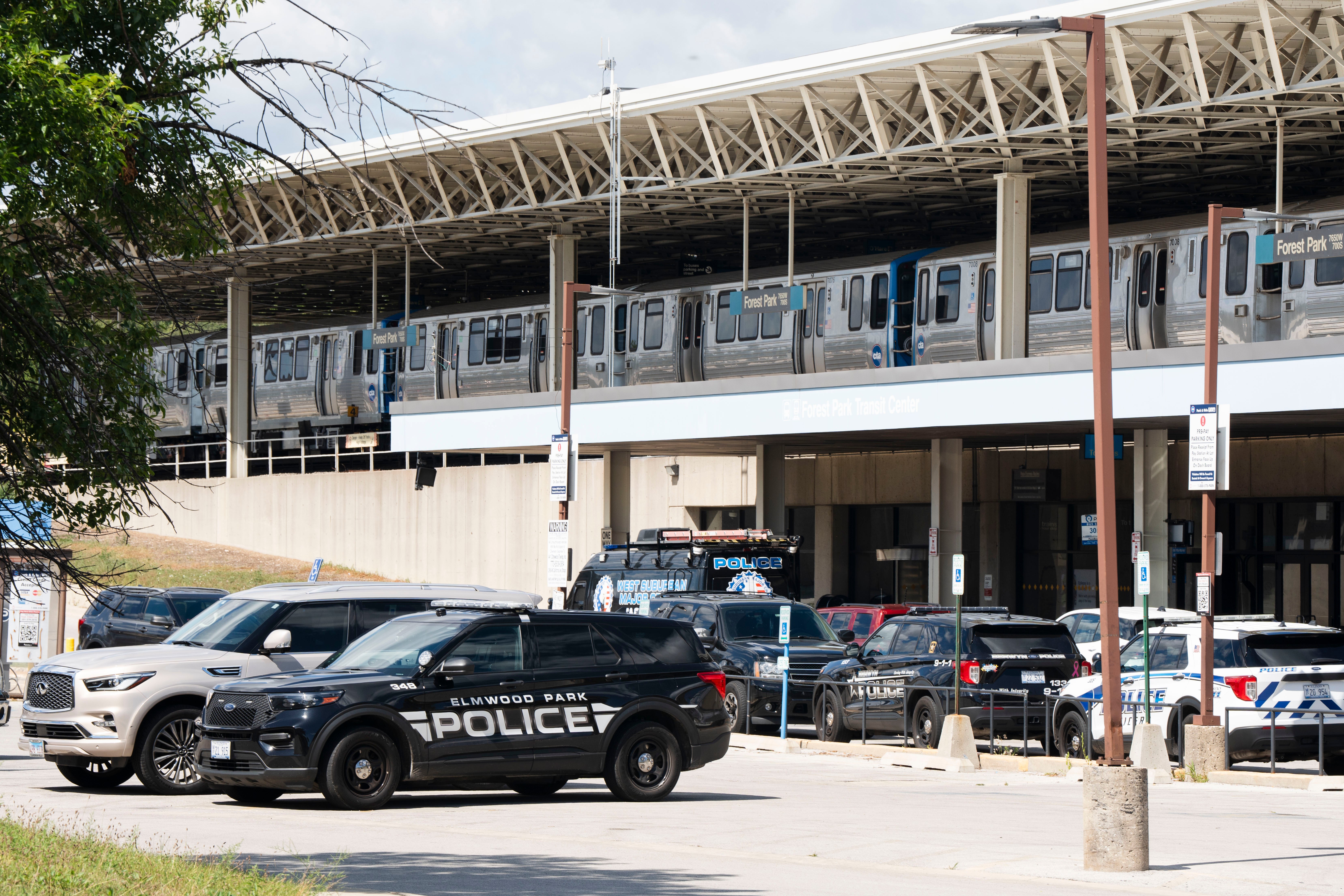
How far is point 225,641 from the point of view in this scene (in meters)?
17.3

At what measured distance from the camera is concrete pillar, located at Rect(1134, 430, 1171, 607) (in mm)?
34125

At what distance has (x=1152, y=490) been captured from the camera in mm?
34375

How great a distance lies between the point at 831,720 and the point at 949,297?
52.8 feet

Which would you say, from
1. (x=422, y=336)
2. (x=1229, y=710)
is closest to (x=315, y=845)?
(x=1229, y=710)

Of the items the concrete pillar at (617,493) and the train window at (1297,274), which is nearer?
the train window at (1297,274)

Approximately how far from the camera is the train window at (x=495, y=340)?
1885 inches

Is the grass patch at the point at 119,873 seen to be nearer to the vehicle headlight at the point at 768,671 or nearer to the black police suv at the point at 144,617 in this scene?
the vehicle headlight at the point at 768,671

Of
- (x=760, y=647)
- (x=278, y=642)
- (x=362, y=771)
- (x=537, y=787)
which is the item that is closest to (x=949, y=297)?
(x=760, y=647)

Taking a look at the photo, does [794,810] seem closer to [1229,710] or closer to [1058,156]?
[1229,710]

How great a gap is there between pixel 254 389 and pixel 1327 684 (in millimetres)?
46076

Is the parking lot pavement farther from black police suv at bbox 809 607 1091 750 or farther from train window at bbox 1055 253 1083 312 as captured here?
train window at bbox 1055 253 1083 312

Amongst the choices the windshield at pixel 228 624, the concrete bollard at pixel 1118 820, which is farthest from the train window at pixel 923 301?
the concrete bollard at pixel 1118 820

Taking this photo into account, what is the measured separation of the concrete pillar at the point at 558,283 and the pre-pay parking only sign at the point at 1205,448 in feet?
82.1

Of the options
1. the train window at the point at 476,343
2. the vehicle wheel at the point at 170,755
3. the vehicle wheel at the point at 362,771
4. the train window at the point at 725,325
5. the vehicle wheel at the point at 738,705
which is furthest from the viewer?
the train window at the point at 476,343
